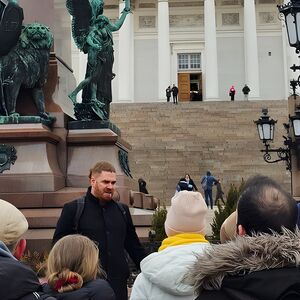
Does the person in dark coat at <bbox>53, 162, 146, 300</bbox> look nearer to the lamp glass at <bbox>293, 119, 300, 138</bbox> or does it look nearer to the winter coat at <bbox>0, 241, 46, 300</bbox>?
the winter coat at <bbox>0, 241, 46, 300</bbox>

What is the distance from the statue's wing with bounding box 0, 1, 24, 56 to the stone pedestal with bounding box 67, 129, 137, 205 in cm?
131

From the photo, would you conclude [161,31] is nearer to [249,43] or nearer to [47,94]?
[249,43]

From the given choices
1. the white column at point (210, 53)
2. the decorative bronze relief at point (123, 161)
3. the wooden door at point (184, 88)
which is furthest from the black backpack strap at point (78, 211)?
the wooden door at point (184, 88)

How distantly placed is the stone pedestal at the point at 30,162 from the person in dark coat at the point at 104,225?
109 inches

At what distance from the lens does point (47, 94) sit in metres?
7.43

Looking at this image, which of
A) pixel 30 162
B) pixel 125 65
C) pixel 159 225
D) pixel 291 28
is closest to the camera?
pixel 159 225

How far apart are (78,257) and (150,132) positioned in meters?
26.6

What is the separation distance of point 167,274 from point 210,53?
42651mm

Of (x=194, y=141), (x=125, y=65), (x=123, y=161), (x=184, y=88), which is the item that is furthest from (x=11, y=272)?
(x=184, y=88)

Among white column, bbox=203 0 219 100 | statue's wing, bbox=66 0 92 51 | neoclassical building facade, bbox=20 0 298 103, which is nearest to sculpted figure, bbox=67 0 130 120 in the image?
statue's wing, bbox=66 0 92 51

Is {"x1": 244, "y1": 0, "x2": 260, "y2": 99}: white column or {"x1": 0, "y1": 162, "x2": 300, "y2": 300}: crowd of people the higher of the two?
{"x1": 244, "y1": 0, "x2": 260, "y2": 99}: white column

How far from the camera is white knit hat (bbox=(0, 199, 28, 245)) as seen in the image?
223 centimetres

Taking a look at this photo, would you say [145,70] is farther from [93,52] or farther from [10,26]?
[10,26]

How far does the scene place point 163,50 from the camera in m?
44.5
